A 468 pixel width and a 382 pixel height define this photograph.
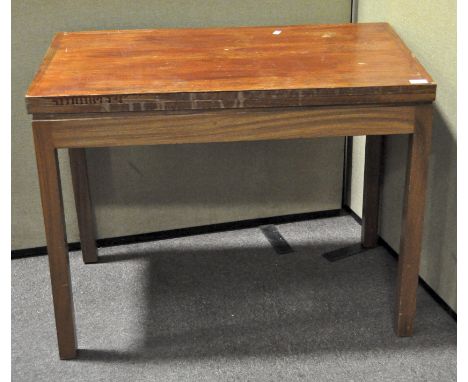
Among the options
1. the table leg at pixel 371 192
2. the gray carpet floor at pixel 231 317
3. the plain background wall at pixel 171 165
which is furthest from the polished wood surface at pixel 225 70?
the gray carpet floor at pixel 231 317

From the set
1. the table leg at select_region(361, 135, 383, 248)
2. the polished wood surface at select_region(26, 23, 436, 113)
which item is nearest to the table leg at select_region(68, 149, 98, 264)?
the polished wood surface at select_region(26, 23, 436, 113)

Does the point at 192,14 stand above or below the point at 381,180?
above

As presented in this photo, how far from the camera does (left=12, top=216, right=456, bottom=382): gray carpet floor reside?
56.5 inches

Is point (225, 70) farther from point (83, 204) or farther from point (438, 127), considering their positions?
point (83, 204)

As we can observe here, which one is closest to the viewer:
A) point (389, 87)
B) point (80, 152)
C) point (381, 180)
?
point (389, 87)

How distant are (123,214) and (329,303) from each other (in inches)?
24.4

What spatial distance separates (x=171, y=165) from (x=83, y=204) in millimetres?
260

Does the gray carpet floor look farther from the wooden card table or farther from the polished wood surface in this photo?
the polished wood surface

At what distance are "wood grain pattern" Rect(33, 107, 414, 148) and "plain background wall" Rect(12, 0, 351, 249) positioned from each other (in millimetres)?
492

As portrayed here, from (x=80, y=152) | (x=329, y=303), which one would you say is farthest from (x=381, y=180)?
(x=80, y=152)

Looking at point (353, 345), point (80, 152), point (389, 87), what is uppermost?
point (389, 87)

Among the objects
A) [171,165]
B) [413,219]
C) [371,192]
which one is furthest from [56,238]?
[371,192]

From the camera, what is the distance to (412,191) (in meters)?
1.39

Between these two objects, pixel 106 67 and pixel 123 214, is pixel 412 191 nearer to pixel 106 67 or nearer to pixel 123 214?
pixel 106 67
